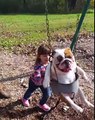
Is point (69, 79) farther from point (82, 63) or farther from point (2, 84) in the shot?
point (82, 63)

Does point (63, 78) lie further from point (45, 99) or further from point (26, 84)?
point (26, 84)

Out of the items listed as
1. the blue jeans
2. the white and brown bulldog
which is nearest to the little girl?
the blue jeans

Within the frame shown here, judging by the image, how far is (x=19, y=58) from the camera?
19.3 ft

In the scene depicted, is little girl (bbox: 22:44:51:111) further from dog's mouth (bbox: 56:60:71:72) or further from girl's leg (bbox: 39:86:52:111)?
dog's mouth (bbox: 56:60:71:72)

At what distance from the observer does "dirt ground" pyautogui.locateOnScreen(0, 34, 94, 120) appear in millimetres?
3980

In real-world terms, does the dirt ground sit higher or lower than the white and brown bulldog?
lower

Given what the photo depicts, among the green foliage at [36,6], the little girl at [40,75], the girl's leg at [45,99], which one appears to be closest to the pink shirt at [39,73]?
the little girl at [40,75]

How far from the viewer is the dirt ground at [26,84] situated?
398 centimetres

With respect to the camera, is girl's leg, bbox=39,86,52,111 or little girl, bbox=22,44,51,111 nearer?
little girl, bbox=22,44,51,111

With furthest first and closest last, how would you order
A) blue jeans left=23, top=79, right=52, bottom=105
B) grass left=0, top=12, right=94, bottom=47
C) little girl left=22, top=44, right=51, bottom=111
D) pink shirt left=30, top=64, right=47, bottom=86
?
grass left=0, top=12, right=94, bottom=47
blue jeans left=23, top=79, right=52, bottom=105
pink shirt left=30, top=64, right=47, bottom=86
little girl left=22, top=44, right=51, bottom=111

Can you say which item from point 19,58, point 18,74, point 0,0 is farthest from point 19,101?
point 0,0

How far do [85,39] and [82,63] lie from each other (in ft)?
6.12

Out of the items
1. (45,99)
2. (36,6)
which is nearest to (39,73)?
(45,99)

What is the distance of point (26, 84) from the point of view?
4.68 m
